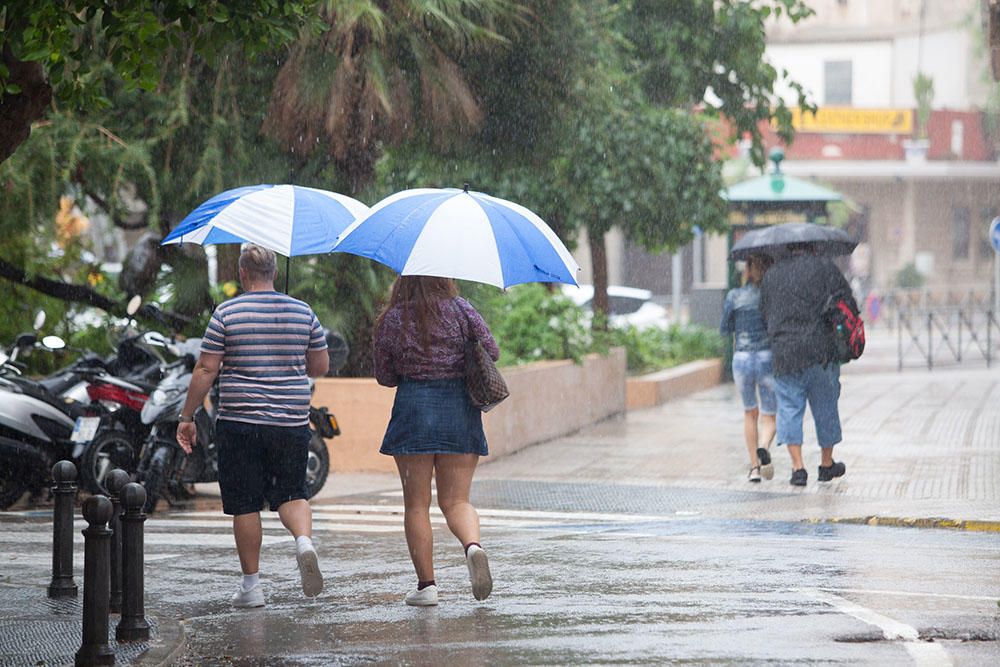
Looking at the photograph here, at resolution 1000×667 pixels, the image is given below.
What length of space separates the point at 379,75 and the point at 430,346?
6896 millimetres

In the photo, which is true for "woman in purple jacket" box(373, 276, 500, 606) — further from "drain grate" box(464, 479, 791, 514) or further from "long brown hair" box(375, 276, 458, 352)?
"drain grate" box(464, 479, 791, 514)

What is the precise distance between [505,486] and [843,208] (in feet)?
117

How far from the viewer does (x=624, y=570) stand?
888 centimetres

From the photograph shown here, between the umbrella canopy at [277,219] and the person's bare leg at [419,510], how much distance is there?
76.4 inches

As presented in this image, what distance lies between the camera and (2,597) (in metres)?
8.05

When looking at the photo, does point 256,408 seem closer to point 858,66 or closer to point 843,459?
point 843,459

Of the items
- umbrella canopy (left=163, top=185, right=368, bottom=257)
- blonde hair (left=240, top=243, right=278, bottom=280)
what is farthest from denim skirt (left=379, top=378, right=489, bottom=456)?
umbrella canopy (left=163, top=185, right=368, bottom=257)

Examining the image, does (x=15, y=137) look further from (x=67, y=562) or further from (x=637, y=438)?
(x=637, y=438)

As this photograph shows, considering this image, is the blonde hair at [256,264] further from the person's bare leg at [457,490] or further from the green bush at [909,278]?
the green bush at [909,278]

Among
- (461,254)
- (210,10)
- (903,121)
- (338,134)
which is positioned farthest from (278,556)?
(903,121)

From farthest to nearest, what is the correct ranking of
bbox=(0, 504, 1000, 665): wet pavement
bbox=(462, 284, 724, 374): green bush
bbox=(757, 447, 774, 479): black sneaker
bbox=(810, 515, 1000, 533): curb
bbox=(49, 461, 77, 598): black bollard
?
bbox=(462, 284, 724, 374): green bush, bbox=(757, 447, 774, 479): black sneaker, bbox=(810, 515, 1000, 533): curb, bbox=(49, 461, 77, 598): black bollard, bbox=(0, 504, 1000, 665): wet pavement

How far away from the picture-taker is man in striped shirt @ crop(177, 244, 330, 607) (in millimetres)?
7785

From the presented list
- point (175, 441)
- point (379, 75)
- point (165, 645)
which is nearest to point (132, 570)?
point (165, 645)

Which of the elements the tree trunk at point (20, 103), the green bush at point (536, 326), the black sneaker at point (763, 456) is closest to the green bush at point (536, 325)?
the green bush at point (536, 326)
